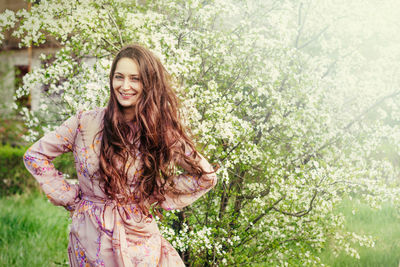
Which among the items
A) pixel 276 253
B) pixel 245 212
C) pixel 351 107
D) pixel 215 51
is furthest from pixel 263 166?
pixel 351 107

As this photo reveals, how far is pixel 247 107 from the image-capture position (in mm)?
3738

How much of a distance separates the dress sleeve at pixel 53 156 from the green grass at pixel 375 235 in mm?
3055

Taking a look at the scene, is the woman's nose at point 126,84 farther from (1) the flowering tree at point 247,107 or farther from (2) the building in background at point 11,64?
(2) the building in background at point 11,64

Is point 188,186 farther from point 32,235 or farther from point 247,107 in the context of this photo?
point 32,235

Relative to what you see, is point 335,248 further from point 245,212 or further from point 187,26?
point 187,26

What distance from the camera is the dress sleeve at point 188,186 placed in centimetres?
231

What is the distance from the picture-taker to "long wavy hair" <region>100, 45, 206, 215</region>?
6.99 ft

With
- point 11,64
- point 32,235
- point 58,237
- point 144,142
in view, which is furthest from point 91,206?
point 11,64

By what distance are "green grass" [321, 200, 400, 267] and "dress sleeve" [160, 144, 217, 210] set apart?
242cm

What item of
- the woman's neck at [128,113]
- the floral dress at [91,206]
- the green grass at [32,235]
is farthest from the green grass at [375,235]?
the green grass at [32,235]

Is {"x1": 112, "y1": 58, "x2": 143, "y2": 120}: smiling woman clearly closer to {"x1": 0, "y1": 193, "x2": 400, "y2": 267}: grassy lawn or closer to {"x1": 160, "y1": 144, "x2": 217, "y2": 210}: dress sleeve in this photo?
{"x1": 160, "y1": 144, "x2": 217, "y2": 210}: dress sleeve

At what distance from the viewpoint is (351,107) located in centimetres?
447

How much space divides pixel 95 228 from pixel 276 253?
218 centimetres

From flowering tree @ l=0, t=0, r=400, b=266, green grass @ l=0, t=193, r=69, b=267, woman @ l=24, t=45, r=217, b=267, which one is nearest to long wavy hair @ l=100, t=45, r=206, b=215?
woman @ l=24, t=45, r=217, b=267
